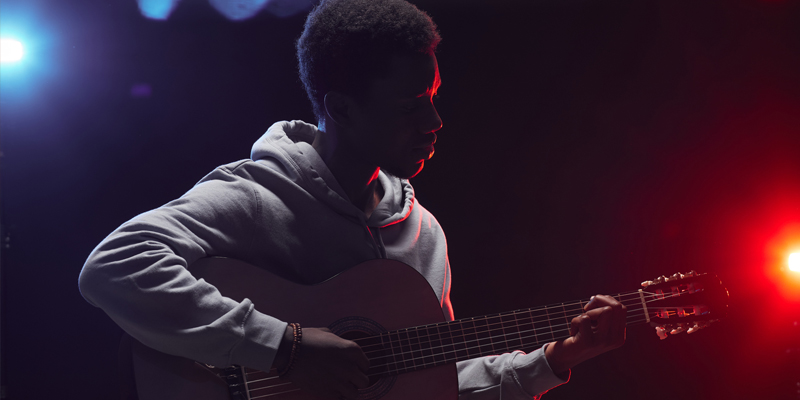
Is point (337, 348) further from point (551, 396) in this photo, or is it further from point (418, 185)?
point (551, 396)

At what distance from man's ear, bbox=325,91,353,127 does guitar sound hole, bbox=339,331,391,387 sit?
69 cm

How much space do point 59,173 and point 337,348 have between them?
1.56 metres

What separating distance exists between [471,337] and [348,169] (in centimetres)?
69

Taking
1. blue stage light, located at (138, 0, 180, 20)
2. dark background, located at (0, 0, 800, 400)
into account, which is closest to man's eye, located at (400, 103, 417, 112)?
dark background, located at (0, 0, 800, 400)

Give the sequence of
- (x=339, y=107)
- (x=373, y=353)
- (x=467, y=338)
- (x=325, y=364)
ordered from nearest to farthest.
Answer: (x=325, y=364) → (x=373, y=353) → (x=467, y=338) → (x=339, y=107)

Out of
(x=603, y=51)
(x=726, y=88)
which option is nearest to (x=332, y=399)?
(x=603, y=51)

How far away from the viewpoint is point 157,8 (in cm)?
204

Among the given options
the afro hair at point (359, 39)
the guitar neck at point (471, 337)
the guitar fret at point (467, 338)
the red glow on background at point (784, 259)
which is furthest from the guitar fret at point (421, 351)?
the red glow on background at point (784, 259)

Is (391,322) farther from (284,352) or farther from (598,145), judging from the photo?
(598,145)

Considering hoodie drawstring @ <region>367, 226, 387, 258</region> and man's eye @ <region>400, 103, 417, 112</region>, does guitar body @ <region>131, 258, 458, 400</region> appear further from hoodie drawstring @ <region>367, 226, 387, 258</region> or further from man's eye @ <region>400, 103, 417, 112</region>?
man's eye @ <region>400, 103, 417, 112</region>

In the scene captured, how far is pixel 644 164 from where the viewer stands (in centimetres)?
252

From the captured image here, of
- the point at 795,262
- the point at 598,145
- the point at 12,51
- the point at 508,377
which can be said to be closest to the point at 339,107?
the point at 508,377

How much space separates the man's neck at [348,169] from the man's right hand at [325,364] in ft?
1.82

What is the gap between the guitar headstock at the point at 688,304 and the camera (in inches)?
57.0
